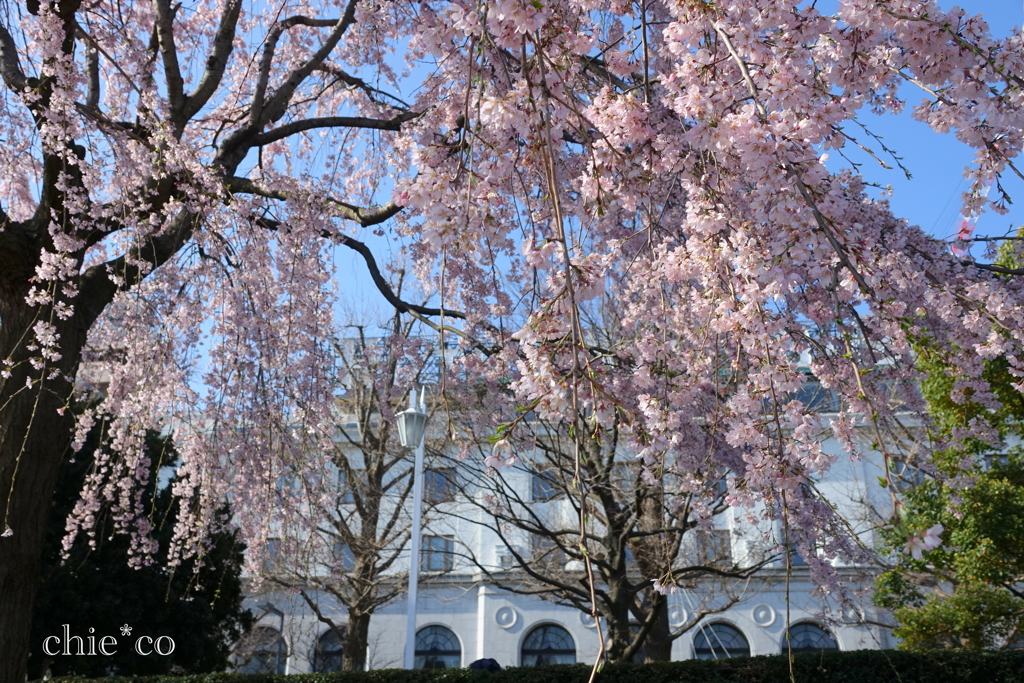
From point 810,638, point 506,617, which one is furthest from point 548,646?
point 810,638

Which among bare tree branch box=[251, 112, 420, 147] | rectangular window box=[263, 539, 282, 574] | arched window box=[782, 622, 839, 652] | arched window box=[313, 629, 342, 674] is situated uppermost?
bare tree branch box=[251, 112, 420, 147]

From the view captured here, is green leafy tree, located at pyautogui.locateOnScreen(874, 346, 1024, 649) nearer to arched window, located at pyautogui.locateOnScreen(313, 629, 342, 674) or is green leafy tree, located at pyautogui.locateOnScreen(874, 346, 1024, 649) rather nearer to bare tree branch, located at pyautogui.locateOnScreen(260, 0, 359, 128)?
bare tree branch, located at pyautogui.locateOnScreen(260, 0, 359, 128)

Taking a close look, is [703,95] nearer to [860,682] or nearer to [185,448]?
[860,682]

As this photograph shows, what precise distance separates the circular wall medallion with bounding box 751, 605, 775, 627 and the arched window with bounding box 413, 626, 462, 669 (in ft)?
24.7

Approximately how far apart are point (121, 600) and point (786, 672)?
652cm

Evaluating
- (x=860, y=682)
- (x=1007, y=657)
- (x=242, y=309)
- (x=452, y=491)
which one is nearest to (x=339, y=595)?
(x=452, y=491)

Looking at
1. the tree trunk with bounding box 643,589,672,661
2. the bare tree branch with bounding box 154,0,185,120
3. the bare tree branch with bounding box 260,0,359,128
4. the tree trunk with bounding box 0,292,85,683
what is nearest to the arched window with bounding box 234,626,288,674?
the tree trunk with bounding box 643,589,672,661

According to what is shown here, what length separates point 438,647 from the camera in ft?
66.6

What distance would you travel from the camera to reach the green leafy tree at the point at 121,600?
7871 mm

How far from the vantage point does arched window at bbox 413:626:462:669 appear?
20.2 meters

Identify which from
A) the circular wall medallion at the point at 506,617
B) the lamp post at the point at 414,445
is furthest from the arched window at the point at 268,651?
the lamp post at the point at 414,445

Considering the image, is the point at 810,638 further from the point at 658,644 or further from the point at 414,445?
the point at 414,445

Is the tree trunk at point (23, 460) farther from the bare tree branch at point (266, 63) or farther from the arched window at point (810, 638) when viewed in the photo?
the arched window at point (810, 638)

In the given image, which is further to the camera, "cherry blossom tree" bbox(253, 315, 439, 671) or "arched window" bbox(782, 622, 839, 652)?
"arched window" bbox(782, 622, 839, 652)
